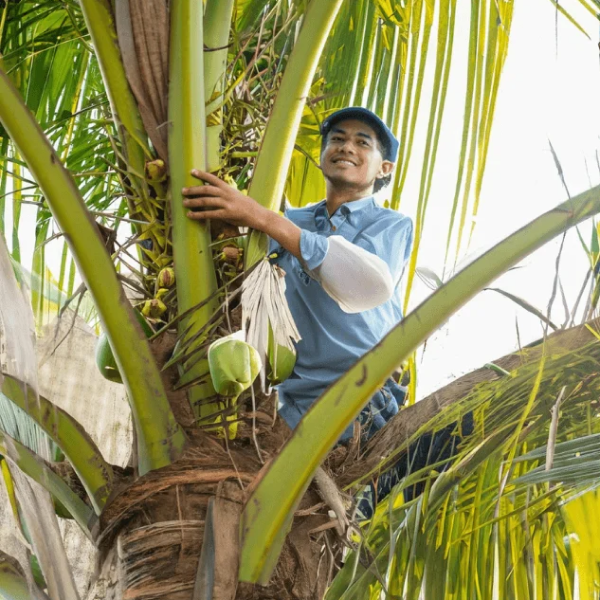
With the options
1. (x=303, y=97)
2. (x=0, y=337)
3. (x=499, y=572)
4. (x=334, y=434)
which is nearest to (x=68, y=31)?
(x=303, y=97)

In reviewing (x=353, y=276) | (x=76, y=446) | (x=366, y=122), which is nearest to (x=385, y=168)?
(x=366, y=122)

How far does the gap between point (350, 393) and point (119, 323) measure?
1.07ft

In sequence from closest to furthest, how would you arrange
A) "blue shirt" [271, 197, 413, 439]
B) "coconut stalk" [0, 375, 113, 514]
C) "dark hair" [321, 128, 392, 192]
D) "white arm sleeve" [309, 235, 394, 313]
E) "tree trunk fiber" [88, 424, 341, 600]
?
"tree trunk fiber" [88, 424, 341, 600]
"coconut stalk" [0, 375, 113, 514]
"white arm sleeve" [309, 235, 394, 313]
"blue shirt" [271, 197, 413, 439]
"dark hair" [321, 128, 392, 192]

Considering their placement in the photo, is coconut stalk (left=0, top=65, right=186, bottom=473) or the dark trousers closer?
coconut stalk (left=0, top=65, right=186, bottom=473)

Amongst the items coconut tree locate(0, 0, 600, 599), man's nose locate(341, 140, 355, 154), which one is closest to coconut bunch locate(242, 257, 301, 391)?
coconut tree locate(0, 0, 600, 599)

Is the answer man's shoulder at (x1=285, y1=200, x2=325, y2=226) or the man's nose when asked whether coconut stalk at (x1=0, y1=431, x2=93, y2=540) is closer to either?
man's shoulder at (x1=285, y1=200, x2=325, y2=226)

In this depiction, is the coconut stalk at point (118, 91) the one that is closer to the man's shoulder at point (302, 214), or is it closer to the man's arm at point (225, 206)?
the man's arm at point (225, 206)

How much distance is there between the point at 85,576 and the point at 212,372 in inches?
103

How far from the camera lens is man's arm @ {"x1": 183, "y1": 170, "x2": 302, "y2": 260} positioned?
1410 millimetres

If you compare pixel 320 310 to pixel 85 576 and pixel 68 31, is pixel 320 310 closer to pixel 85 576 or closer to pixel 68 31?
pixel 68 31

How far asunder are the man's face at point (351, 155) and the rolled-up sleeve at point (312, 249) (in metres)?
0.46

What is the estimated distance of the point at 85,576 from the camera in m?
3.62

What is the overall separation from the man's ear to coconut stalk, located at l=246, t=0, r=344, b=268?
1.90ft

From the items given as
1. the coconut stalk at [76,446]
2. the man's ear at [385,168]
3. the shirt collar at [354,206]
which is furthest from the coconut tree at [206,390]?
the man's ear at [385,168]
